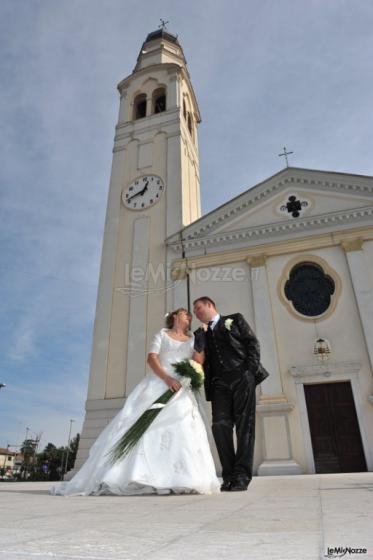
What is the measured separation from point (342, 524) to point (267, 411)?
9279 millimetres

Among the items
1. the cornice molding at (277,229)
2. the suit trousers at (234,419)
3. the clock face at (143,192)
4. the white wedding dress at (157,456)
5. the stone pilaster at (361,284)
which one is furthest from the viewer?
the clock face at (143,192)

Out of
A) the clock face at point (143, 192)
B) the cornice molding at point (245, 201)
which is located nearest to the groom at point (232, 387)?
the cornice molding at point (245, 201)

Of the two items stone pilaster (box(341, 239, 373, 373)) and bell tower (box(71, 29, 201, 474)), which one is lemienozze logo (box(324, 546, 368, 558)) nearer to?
stone pilaster (box(341, 239, 373, 373))

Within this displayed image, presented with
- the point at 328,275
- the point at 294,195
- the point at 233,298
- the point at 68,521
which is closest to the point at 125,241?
the point at 233,298

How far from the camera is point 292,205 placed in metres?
13.1

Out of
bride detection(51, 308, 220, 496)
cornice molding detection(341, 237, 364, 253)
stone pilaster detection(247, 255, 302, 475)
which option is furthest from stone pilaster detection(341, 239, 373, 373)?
bride detection(51, 308, 220, 496)

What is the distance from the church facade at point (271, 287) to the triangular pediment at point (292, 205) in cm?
4

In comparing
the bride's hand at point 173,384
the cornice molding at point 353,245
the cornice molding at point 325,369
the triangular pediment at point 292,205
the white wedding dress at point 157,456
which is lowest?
the white wedding dress at point 157,456

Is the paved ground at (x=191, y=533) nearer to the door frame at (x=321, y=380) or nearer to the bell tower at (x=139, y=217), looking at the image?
the door frame at (x=321, y=380)

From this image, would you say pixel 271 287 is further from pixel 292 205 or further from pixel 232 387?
pixel 232 387

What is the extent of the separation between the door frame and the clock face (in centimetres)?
880

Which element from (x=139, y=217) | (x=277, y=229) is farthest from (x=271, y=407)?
(x=139, y=217)

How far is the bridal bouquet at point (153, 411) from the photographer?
12.3 feet

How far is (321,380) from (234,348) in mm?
7312
